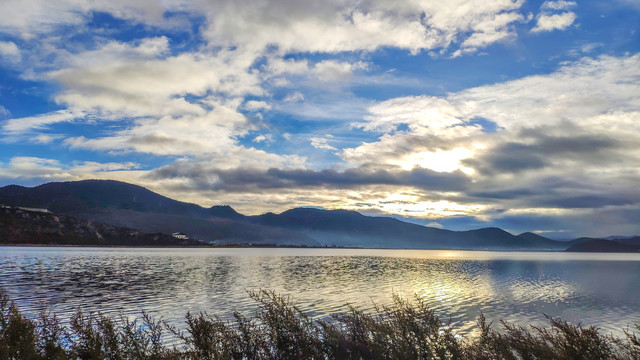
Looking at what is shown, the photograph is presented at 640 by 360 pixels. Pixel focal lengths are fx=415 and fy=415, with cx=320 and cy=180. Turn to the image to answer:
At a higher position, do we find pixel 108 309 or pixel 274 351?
pixel 274 351

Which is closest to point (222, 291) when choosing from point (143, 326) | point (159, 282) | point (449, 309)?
point (159, 282)

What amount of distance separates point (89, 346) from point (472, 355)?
15926mm

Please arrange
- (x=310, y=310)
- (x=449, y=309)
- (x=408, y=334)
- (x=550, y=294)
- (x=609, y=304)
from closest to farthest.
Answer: (x=408, y=334) → (x=310, y=310) → (x=449, y=309) → (x=609, y=304) → (x=550, y=294)

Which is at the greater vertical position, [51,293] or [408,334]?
[408,334]

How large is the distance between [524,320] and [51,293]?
54.4m

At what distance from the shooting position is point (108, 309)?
4075cm

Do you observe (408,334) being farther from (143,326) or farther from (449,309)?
(449,309)

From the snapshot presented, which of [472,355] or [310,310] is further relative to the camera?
[310,310]

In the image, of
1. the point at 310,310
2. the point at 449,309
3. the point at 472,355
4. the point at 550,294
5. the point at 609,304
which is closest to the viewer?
the point at 472,355

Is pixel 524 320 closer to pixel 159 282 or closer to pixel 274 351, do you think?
pixel 274 351

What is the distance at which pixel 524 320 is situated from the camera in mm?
42688

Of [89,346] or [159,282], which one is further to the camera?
[159,282]

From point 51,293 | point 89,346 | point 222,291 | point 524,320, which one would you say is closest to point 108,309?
point 51,293

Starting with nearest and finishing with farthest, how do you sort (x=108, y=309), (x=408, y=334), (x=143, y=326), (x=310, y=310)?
1. (x=408, y=334)
2. (x=143, y=326)
3. (x=108, y=309)
4. (x=310, y=310)
